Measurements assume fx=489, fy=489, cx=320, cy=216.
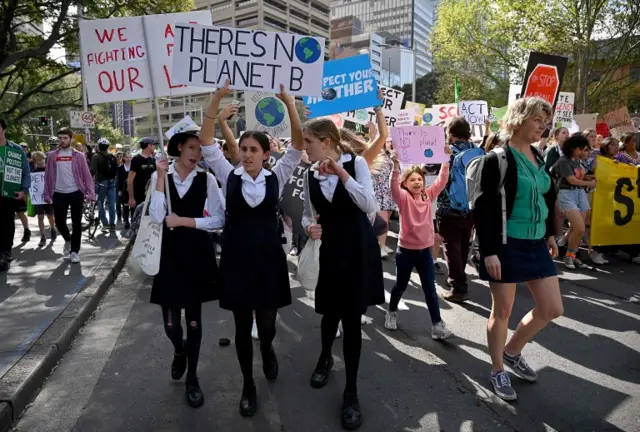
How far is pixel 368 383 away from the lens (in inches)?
142

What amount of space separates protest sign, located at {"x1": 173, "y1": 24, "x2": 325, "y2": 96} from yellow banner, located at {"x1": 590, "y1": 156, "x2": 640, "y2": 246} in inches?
220

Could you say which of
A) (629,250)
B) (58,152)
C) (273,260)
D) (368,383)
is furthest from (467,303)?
(58,152)

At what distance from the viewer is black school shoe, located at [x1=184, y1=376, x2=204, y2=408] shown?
10.8 ft

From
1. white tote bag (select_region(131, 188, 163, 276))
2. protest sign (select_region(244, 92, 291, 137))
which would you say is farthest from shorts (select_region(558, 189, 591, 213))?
white tote bag (select_region(131, 188, 163, 276))

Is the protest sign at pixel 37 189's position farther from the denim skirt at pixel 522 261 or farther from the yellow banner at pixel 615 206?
the yellow banner at pixel 615 206

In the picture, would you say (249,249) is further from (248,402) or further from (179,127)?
(179,127)

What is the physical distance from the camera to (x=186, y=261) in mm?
3316

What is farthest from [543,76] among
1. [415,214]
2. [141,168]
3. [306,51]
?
[141,168]

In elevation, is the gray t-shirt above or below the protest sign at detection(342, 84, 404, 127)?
below

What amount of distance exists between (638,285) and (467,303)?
2487 millimetres

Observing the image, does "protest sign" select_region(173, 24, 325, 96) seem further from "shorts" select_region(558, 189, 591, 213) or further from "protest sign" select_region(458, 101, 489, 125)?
"protest sign" select_region(458, 101, 489, 125)

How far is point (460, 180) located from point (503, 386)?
2646 millimetres

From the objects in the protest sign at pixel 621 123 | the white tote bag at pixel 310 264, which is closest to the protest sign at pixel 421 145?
the white tote bag at pixel 310 264

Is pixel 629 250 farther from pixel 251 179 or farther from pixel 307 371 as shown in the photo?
pixel 251 179
